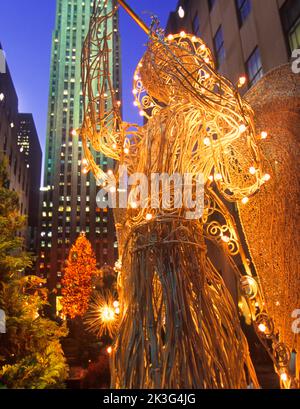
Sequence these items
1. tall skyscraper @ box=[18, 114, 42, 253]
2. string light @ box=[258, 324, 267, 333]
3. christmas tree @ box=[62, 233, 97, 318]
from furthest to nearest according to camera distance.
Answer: tall skyscraper @ box=[18, 114, 42, 253] < christmas tree @ box=[62, 233, 97, 318] < string light @ box=[258, 324, 267, 333]

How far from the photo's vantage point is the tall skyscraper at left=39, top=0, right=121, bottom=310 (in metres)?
63.8

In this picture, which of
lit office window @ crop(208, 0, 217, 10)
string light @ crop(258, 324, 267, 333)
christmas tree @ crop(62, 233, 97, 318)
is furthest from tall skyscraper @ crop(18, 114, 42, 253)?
string light @ crop(258, 324, 267, 333)

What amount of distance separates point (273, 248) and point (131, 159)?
1696 millimetres

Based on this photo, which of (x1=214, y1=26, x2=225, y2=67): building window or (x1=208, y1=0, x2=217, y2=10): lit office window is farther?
(x1=208, y1=0, x2=217, y2=10): lit office window

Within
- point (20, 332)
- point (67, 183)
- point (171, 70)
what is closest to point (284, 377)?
point (171, 70)

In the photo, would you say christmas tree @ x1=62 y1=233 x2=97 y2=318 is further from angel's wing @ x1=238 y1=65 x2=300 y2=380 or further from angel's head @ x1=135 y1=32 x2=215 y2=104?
angel's head @ x1=135 y1=32 x2=215 y2=104

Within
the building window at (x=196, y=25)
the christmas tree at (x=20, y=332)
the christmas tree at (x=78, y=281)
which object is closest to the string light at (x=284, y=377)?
the christmas tree at (x=20, y=332)

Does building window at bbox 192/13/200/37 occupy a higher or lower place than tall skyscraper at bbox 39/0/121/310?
lower

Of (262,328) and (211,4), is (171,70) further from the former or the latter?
(211,4)

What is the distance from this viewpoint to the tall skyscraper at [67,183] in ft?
209

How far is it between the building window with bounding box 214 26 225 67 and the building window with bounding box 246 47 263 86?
2.18m

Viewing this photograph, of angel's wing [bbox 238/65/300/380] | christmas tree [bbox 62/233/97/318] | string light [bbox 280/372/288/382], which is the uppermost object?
christmas tree [bbox 62/233/97/318]

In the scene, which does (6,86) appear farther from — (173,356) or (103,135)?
(173,356)
